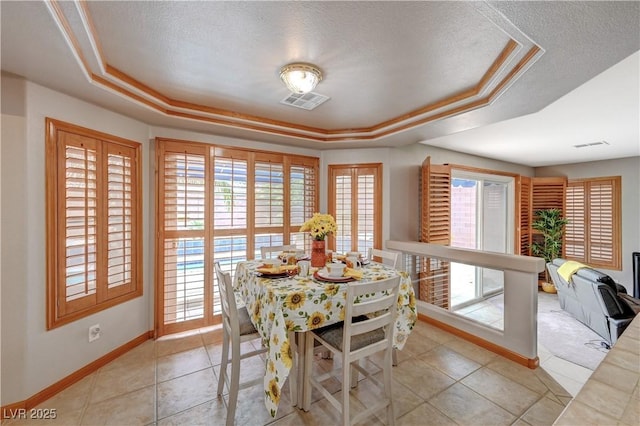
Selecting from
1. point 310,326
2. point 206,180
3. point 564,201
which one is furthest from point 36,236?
point 564,201

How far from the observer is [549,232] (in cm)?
568

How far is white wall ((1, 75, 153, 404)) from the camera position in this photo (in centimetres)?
189

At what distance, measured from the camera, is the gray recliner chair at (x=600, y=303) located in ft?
9.76

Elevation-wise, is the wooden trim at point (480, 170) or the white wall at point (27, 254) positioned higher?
the wooden trim at point (480, 170)

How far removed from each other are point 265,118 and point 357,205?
1.73 metres

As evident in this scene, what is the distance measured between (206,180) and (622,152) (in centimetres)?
661

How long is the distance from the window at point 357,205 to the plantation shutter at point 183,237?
5.82 ft

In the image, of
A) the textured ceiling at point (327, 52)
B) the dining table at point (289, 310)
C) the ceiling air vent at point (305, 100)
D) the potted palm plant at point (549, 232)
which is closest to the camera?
the textured ceiling at point (327, 52)

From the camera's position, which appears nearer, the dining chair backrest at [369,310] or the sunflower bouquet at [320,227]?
the dining chair backrest at [369,310]

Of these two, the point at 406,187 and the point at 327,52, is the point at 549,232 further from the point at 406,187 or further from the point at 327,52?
the point at 327,52

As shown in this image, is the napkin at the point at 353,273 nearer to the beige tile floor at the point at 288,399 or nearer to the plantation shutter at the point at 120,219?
the beige tile floor at the point at 288,399

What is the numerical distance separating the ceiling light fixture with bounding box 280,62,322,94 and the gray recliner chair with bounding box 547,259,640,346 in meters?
3.77

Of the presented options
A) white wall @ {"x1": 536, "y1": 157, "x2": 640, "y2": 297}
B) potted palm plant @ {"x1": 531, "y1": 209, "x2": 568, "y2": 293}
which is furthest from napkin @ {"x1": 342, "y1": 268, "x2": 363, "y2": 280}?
white wall @ {"x1": 536, "y1": 157, "x2": 640, "y2": 297}

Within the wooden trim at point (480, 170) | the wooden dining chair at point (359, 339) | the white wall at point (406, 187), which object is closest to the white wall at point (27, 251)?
the wooden dining chair at point (359, 339)
